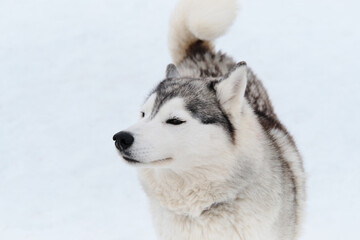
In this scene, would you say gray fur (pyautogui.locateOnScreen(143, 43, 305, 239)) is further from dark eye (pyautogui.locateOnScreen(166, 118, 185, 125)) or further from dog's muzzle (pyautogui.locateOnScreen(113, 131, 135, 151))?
dog's muzzle (pyautogui.locateOnScreen(113, 131, 135, 151))

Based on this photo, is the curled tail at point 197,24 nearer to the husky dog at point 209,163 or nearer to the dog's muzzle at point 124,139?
the husky dog at point 209,163

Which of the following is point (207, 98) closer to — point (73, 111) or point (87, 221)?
point (87, 221)

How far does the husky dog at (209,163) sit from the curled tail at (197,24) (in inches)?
54.1

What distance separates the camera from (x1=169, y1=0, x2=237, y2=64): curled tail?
4594 millimetres

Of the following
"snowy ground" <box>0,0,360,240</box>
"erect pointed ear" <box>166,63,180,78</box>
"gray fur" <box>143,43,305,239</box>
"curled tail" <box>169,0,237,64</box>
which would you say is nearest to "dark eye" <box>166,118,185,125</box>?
"gray fur" <box>143,43,305,239</box>

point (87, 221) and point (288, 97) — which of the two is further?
point (288, 97)

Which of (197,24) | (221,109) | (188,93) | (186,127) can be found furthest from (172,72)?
(197,24)

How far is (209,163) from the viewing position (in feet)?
9.67

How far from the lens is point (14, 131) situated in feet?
22.1

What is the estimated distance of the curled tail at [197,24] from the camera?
459 centimetres

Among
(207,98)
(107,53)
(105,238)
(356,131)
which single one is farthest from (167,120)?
(107,53)

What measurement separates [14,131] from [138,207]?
2.53m

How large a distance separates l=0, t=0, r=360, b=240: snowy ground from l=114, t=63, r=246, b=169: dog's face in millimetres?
2276

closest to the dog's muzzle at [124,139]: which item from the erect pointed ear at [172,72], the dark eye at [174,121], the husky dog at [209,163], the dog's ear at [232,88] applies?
the husky dog at [209,163]
